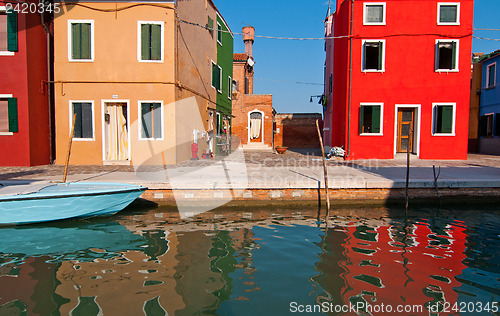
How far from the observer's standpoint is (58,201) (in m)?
6.61

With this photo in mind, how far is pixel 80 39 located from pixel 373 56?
12404mm

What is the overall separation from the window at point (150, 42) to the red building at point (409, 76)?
8279 mm

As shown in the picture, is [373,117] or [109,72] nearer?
[109,72]

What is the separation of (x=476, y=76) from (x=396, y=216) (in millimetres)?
18576

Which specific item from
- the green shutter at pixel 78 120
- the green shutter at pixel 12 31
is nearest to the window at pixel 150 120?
the green shutter at pixel 78 120

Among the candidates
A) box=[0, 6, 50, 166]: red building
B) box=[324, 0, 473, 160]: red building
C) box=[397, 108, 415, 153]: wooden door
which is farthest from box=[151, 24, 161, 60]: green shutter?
box=[397, 108, 415, 153]: wooden door

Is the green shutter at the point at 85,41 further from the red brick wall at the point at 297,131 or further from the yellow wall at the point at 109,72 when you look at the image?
the red brick wall at the point at 297,131

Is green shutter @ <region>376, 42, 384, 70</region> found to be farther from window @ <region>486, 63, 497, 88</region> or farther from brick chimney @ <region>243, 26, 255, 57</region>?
brick chimney @ <region>243, 26, 255, 57</region>

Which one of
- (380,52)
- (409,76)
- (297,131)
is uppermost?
(380,52)

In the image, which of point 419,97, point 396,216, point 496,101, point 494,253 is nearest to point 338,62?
point 419,97

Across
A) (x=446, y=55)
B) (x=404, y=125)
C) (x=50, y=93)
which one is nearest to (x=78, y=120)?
(x=50, y=93)

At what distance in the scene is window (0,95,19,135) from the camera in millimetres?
11414

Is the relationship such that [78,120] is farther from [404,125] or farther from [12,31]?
[404,125]

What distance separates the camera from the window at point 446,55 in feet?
46.9
